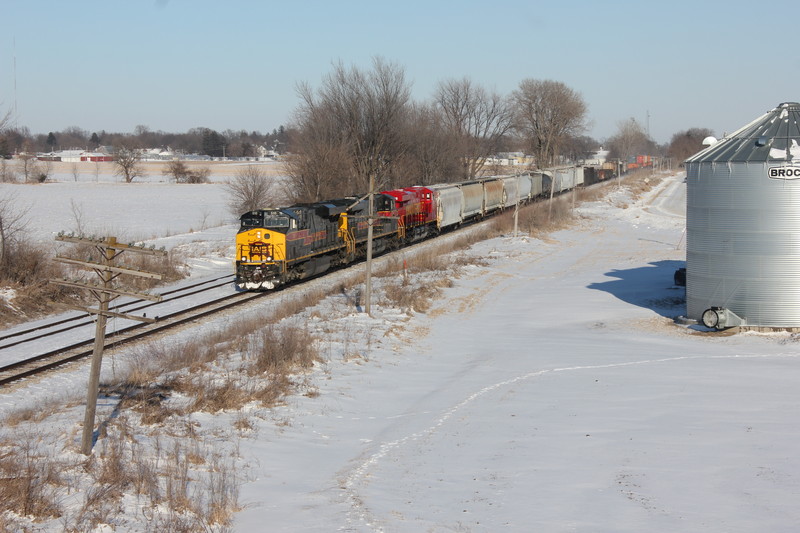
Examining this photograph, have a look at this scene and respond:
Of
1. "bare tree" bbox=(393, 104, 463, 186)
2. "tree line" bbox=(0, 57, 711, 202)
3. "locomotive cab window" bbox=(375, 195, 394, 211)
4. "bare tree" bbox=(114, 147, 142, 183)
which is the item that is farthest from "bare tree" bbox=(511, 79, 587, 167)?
"locomotive cab window" bbox=(375, 195, 394, 211)

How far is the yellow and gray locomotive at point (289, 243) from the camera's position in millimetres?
28906

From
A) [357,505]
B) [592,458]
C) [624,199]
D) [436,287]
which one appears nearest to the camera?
[357,505]

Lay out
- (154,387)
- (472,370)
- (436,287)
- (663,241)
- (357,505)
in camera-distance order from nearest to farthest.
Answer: (357,505) → (154,387) → (472,370) → (436,287) → (663,241)

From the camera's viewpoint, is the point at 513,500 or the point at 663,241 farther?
the point at 663,241

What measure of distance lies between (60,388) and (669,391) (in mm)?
13628

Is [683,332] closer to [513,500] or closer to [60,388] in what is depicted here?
[513,500]

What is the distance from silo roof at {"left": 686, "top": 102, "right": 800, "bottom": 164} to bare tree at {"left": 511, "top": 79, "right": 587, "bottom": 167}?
9204 cm

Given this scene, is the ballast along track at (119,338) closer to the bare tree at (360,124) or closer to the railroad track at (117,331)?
the railroad track at (117,331)

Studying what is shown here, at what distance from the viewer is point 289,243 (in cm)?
2934

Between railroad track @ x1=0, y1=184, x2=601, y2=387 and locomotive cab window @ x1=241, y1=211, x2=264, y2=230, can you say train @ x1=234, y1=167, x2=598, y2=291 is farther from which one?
railroad track @ x1=0, y1=184, x2=601, y2=387

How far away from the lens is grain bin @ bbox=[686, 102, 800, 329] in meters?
23.5

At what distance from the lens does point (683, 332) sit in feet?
81.8

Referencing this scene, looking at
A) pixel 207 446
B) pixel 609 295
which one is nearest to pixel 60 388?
pixel 207 446

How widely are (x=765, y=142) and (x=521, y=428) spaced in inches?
609
